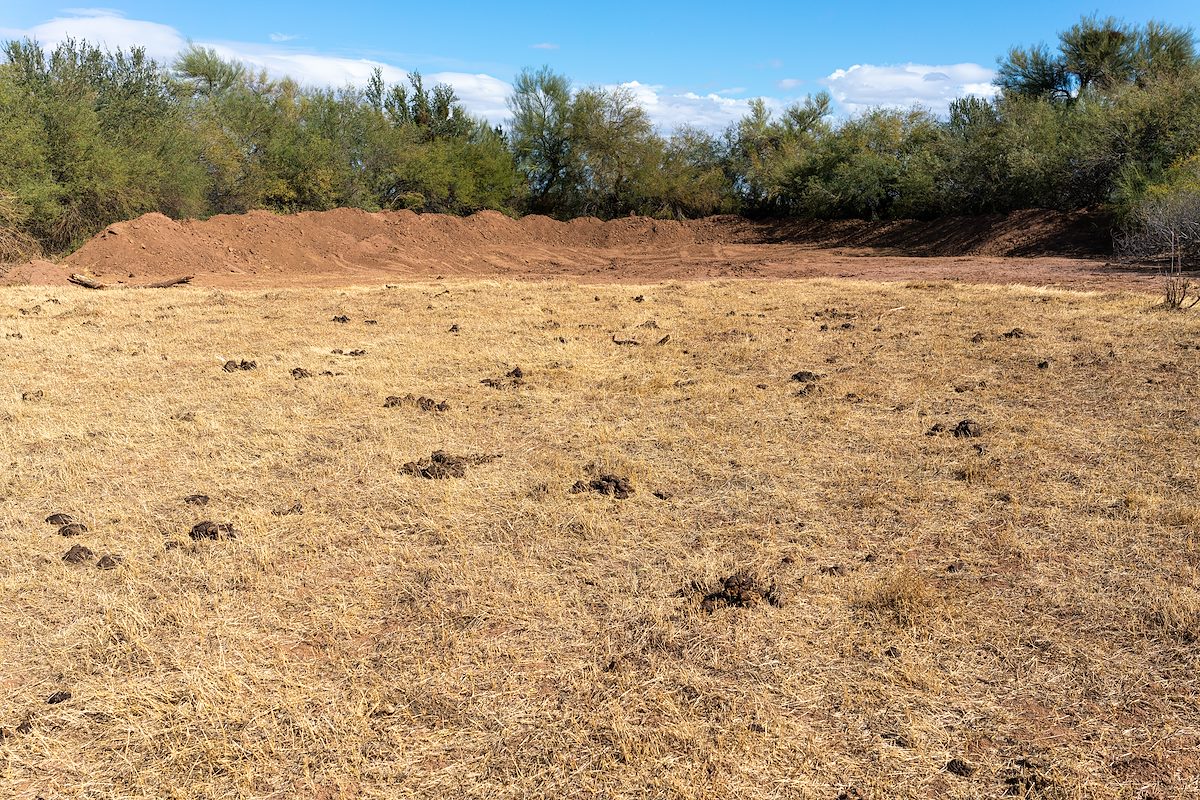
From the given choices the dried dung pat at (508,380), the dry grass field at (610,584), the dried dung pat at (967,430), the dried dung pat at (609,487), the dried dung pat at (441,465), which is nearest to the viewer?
the dry grass field at (610,584)

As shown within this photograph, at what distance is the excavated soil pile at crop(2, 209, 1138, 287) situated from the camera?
1770cm

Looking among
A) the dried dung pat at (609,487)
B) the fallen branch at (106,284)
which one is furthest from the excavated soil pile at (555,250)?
the dried dung pat at (609,487)

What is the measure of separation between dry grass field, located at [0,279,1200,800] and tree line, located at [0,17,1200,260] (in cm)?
1517

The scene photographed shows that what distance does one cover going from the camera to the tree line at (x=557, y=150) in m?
19.8

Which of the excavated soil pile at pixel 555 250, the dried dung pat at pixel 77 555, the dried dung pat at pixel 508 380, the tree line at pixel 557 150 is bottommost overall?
the dried dung pat at pixel 77 555

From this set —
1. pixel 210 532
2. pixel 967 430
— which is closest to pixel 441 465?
pixel 210 532

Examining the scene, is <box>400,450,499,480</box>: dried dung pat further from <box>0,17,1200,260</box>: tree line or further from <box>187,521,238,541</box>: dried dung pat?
<box>0,17,1200,260</box>: tree line

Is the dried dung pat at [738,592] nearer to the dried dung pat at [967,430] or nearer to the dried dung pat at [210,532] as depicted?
the dried dung pat at [210,532]

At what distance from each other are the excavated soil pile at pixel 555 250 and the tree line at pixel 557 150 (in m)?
1.68

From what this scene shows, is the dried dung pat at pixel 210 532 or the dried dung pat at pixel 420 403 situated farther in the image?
the dried dung pat at pixel 420 403

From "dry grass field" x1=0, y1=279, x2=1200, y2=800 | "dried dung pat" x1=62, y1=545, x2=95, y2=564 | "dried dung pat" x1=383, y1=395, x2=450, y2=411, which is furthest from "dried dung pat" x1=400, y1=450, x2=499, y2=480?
"dried dung pat" x1=62, y1=545, x2=95, y2=564

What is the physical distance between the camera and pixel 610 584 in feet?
12.3

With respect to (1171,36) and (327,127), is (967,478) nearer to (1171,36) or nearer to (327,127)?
(327,127)

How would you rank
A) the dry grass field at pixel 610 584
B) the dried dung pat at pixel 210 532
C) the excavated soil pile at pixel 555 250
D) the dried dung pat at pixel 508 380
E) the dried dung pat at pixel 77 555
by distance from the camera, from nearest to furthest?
the dry grass field at pixel 610 584
the dried dung pat at pixel 77 555
the dried dung pat at pixel 210 532
the dried dung pat at pixel 508 380
the excavated soil pile at pixel 555 250
